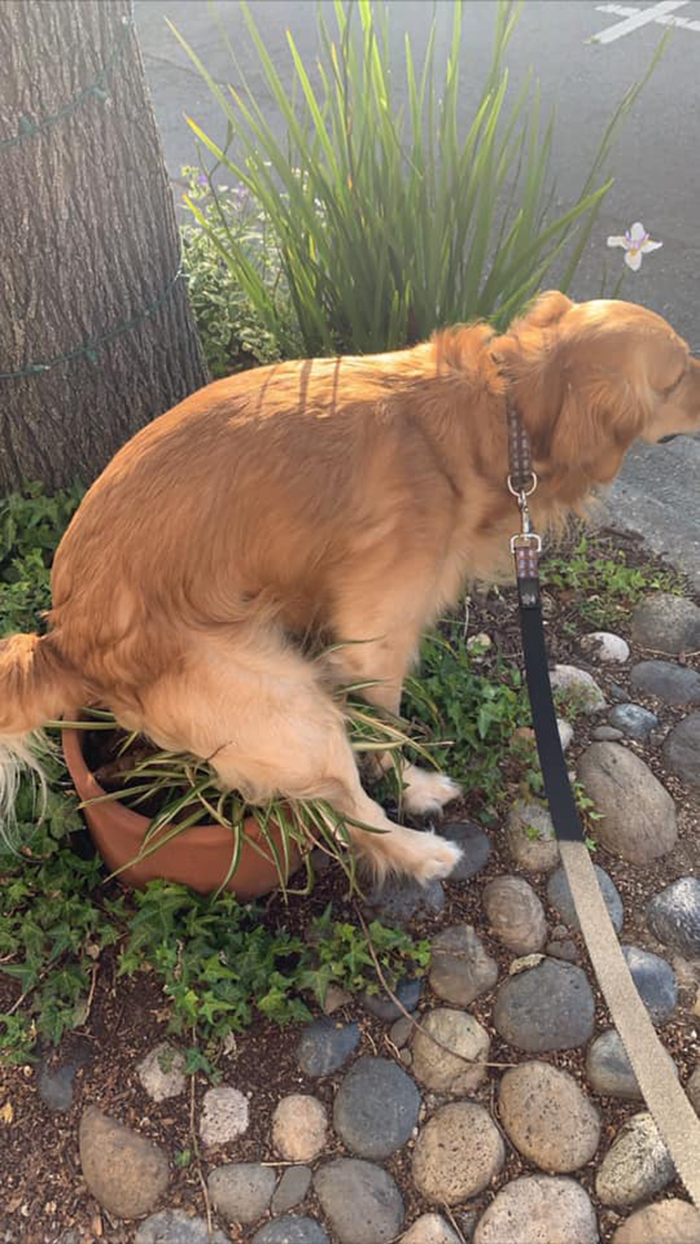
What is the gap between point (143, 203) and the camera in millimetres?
2848

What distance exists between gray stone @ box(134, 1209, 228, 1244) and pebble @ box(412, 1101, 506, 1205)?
0.42 metres

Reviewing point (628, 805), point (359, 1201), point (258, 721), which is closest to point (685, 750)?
point (628, 805)

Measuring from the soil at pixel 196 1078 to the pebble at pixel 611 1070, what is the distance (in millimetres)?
23

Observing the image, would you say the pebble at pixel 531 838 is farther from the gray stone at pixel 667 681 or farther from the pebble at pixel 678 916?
the gray stone at pixel 667 681

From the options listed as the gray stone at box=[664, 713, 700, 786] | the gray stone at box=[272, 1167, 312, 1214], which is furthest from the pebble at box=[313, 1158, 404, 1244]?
the gray stone at box=[664, 713, 700, 786]

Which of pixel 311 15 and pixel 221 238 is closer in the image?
pixel 221 238

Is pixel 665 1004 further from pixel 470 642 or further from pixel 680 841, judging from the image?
pixel 470 642

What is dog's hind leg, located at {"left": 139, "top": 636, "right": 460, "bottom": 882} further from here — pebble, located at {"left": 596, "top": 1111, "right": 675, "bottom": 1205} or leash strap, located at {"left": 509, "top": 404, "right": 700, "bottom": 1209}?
pebble, located at {"left": 596, "top": 1111, "right": 675, "bottom": 1205}

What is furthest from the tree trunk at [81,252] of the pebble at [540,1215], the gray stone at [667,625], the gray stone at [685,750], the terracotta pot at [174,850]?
the pebble at [540,1215]

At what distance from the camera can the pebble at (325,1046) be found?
2.21 meters

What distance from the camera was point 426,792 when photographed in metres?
2.65

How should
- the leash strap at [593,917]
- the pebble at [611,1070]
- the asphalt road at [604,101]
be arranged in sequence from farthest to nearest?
the asphalt road at [604,101], the pebble at [611,1070], the leash strap at [593,917]

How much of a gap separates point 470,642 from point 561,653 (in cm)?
28

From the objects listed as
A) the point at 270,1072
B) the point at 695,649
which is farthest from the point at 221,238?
the point at 270,1072
